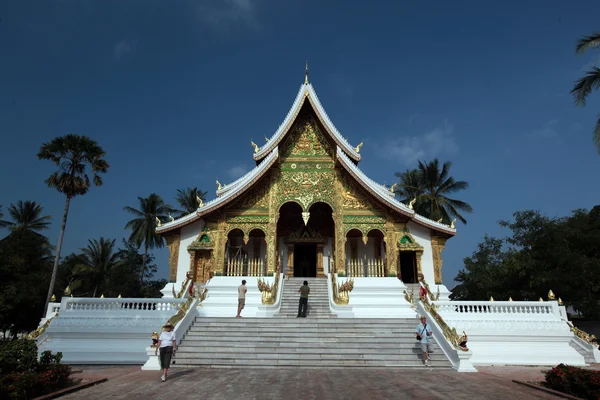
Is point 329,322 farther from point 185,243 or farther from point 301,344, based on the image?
point 185,243

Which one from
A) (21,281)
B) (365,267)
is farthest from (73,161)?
(365,267)

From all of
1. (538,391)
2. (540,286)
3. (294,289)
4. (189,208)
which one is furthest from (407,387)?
(189,208)

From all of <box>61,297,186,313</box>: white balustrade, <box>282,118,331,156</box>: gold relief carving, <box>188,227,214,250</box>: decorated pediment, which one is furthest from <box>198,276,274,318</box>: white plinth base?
<box>282,118,331,156</box>: gold relief carving

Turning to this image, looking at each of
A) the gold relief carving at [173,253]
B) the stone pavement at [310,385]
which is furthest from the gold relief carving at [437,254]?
the gold relief carving at [173,253]

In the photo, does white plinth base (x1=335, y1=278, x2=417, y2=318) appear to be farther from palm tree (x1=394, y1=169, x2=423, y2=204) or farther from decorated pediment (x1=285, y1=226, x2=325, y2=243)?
palm tree (x1=394, y1=169, x2=423, y2=204)

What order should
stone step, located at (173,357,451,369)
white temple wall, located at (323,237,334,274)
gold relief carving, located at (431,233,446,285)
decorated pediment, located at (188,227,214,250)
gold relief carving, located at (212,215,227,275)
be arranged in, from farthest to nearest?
white temple wall, located at (323,237,334,274) < gold relief carving, located at (431,233,446,285) < decorated pediment, located at (188,227,214,250) < gold relief carving, located at (212,215,227,275) < stone step, located at (173,357,451,369)

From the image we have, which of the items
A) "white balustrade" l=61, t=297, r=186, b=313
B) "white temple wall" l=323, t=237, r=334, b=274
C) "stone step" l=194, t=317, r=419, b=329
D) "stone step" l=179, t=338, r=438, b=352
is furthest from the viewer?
"white temple wall" l=323, t=237, r=334, b=274

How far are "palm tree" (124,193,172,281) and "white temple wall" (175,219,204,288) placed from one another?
1976 cm

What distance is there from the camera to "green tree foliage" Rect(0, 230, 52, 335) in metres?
17.0

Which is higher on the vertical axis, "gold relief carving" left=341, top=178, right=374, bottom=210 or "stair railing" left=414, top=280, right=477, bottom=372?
"gold relief carving" left=341, top=178, right=374, bottom=210

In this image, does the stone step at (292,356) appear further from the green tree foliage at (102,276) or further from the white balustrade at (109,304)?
the green tree foliage at (102,276)

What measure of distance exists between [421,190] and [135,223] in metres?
25.7

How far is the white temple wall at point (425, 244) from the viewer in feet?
50.6

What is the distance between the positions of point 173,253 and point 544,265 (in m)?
16.2
